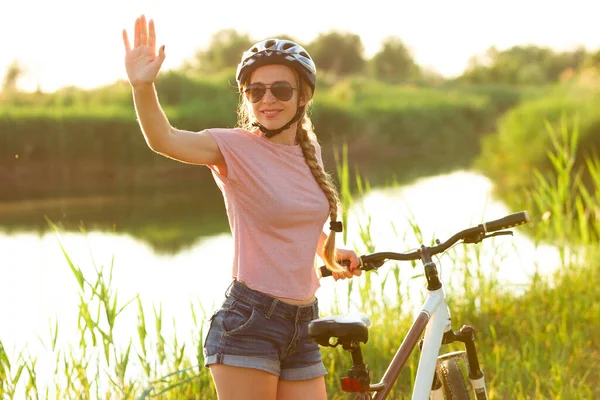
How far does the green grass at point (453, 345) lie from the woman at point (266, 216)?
0.90m

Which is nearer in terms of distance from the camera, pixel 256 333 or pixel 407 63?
pixel 256 333

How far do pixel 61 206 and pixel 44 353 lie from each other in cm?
869

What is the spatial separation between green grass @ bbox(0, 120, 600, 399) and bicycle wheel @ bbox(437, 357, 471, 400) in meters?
1.00

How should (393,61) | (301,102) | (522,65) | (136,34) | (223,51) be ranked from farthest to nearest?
1. (522,65)
2. (393,61)
3. (223,51)
4. (301,102)
5. (136,34)

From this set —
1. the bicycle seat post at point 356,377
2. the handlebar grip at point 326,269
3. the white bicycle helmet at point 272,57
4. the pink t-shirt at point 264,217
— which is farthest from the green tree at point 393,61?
the bicycle seat post at point 356,377

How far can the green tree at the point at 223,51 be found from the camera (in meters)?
32.3

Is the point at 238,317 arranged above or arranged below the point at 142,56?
below

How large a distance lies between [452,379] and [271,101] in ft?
3.20

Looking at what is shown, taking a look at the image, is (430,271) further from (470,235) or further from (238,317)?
(238,317)

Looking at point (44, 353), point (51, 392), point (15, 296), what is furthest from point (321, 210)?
point (15, 296)

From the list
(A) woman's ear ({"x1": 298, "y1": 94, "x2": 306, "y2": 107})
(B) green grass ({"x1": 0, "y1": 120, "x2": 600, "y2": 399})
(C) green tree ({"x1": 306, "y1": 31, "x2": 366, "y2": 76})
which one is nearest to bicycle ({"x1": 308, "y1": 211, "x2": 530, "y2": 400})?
(A) woman's ear ({"x1": 298, "y1": 94, "x2": 306, "y2": 107})

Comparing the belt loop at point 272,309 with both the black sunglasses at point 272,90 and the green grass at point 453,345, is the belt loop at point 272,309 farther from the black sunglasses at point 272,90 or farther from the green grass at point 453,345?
the green grass at point 453,345

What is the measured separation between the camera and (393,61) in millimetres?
50781

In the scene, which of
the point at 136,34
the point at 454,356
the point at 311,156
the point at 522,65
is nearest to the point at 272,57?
the point at 311,156
